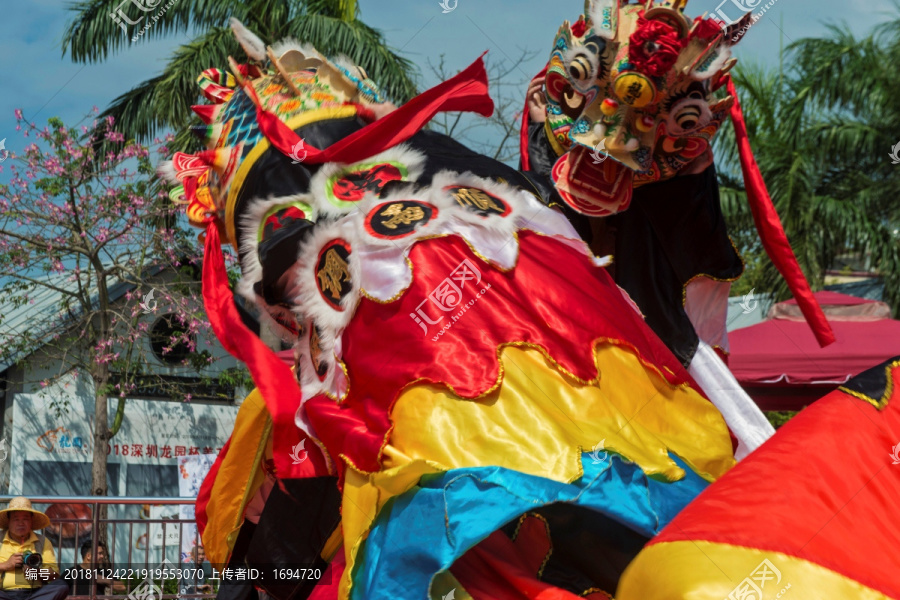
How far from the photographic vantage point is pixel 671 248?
323 cm

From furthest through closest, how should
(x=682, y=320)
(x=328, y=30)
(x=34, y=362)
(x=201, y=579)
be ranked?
(x=34, y=362) < (x=328, y=30) < (x=201, y=579) < (x=682, y=320)

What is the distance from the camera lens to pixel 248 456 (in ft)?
11.1

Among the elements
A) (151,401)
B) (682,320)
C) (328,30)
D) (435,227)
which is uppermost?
(328,30)

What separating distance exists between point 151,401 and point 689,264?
9.10 metres

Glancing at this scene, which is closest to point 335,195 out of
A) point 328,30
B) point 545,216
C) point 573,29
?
point 545,216

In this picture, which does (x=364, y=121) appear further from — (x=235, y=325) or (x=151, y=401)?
(x=151, y=401)

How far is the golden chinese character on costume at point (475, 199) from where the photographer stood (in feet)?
8.86

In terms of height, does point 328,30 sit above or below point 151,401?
above
